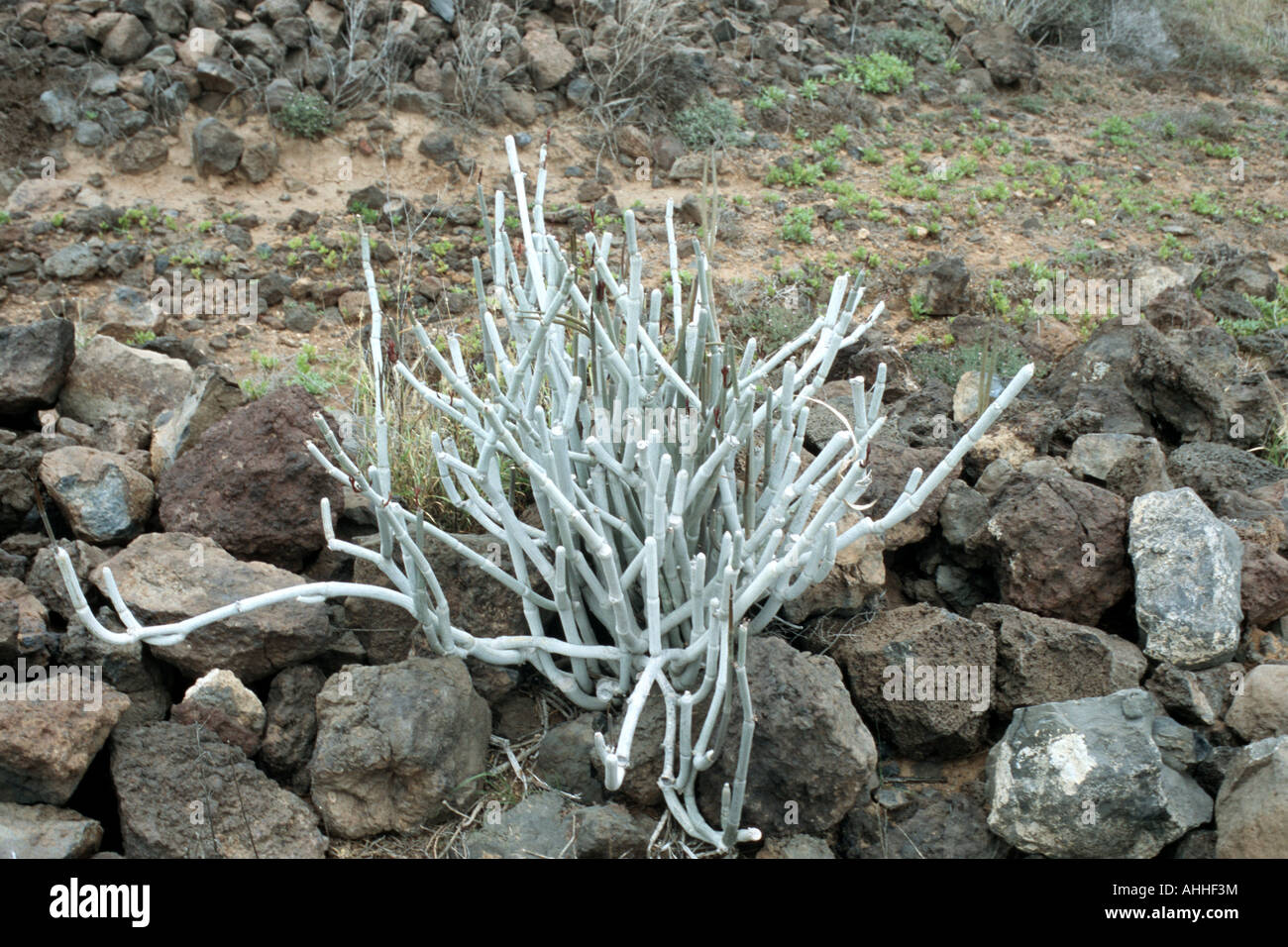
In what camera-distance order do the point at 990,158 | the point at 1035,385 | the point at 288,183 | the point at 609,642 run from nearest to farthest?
the point at 609,642 → the point at 1035,385 → the point at 288,183 → the point at 990,158

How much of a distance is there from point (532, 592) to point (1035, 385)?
2685mm

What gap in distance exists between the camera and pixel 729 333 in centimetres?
260

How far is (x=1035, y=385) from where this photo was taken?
4520 mm

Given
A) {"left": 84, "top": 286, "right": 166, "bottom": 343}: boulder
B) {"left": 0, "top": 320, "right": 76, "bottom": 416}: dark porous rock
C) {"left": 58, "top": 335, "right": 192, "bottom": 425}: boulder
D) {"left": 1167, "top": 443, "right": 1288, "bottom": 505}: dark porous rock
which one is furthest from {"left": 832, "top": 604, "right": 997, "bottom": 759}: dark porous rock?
{"left": 84, "top": 286, "right": 166, "bottom": 343}: boulder

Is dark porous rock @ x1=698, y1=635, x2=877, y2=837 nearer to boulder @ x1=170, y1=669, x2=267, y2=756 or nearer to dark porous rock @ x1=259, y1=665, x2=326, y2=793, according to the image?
dark porous rock @ x1=259, y1=665, x2=326, y2=793

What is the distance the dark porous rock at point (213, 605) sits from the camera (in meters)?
2.70

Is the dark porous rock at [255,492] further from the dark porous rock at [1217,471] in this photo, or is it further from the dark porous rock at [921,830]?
the dark porous rock at [1217,471]

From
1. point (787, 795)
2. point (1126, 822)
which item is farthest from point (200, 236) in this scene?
point (1126, 822)

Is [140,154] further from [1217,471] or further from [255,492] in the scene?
[1217,471]

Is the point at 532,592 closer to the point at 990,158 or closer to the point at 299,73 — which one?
the point at 299,73

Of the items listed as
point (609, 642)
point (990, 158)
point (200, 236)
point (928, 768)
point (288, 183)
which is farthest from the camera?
point (990, 158)

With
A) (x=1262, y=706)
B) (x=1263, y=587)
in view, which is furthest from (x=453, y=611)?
(x=1263, y=587)

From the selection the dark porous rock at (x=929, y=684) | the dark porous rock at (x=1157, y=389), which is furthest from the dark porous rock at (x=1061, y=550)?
the dark porous rock at (x=1157, y=389)

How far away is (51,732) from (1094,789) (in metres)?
2.18
